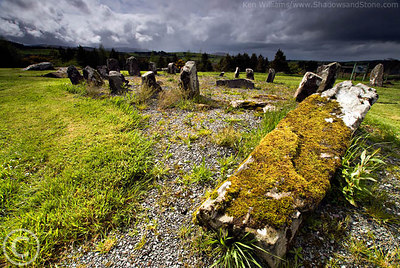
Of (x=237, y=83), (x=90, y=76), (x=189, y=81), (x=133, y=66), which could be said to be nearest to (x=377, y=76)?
(x=237, y=83)

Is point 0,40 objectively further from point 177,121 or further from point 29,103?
point 177,121

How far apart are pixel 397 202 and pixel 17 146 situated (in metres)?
9.07

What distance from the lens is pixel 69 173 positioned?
357cm

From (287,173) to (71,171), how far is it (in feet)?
14.6

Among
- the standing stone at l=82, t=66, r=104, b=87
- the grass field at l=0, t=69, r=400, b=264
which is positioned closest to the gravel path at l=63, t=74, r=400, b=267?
the grass field at l=0, t=69, r=400, b=264

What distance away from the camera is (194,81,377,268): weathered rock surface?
Answer: 2053mm

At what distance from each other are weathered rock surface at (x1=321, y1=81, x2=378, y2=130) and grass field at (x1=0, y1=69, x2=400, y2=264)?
1667 millimetres

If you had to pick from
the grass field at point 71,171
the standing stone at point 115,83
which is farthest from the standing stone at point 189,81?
the standing stone at point 115,83

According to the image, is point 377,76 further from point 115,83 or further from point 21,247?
point 21,247

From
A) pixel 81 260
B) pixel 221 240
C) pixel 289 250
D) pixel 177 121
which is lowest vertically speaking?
pixel 81 260

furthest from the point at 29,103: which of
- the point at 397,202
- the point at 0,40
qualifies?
the point at 0,40

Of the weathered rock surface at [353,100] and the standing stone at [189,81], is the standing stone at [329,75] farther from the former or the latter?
the standing stone at [189,81]

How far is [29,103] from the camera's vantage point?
7.89 m

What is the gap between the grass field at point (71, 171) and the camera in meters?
2.67
